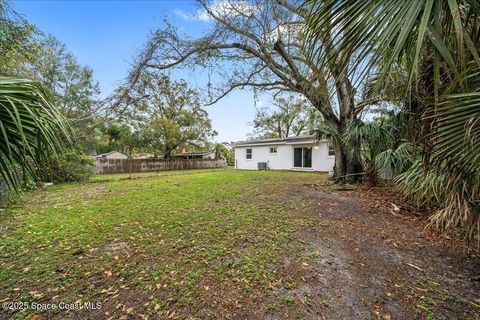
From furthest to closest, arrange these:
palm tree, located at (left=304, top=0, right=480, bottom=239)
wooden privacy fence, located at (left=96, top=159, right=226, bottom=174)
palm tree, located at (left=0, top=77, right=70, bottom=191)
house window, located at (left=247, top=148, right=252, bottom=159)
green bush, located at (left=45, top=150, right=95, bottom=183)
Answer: house window, located at (left=247, top=148, right=252, bottom=159), wooden privacy fence, located at (left=96, top=159, right=226, bottom=174), green bush, located at (left=45, top=150, right=95, bottom=183), palm tree, located at (left=0, top=77, right=70, bottom=191), palm tree, located at (left=304, top=0, right=480, bottom=239)

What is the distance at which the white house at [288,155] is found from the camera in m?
13.6

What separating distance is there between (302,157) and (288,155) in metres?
1.08

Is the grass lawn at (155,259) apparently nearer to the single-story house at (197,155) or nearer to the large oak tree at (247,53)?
the large oak tree at (247,53)

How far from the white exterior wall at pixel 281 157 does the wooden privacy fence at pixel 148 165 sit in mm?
7625

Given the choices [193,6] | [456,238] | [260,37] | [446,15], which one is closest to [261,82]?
[260,37]

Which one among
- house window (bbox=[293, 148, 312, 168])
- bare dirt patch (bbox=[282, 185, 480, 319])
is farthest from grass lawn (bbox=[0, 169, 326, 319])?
house window (bbox=[293, 148, 312, 168])

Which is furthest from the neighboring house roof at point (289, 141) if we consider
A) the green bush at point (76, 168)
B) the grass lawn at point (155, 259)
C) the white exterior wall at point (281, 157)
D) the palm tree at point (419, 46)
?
the green bush at point (76, 168)

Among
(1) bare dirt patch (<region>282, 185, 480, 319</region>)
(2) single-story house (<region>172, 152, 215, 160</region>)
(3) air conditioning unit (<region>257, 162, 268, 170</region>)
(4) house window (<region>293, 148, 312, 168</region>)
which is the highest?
(2) single-story house (<region>172, 152, 215, 160</region>)

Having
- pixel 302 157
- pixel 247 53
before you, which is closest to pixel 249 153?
pixel 302 157

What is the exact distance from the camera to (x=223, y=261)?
2670 millimetres

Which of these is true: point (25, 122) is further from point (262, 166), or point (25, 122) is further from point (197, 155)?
point (197, 155)

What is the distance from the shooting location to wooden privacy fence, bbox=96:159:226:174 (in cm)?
1745

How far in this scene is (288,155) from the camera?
15.6 meters

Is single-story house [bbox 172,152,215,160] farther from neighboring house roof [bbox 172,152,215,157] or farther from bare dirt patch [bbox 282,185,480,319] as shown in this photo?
bare dirt patch [bbox 282,185,480,319]
